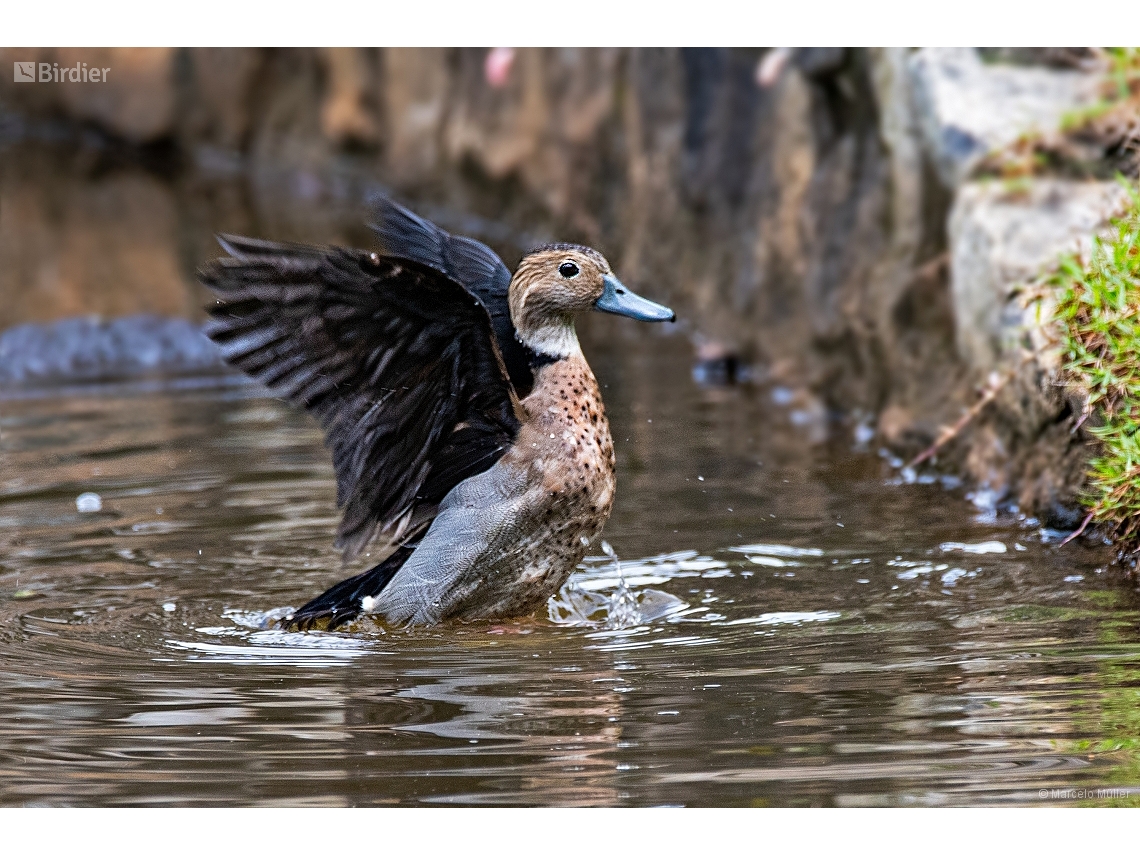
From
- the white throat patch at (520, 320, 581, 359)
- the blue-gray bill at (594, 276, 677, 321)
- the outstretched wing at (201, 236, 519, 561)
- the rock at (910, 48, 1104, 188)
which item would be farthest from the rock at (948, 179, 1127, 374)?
the outstretched wing at (201, 236, 519, 561)

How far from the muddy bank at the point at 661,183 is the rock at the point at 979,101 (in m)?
0.01

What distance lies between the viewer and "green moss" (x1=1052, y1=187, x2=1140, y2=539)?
4805 mm

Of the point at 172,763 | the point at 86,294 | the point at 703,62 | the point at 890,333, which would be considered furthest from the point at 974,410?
the point at 86,294

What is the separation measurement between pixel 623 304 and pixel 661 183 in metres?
6.27

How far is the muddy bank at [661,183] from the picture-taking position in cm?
671

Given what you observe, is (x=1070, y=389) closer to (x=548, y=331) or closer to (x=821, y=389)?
(x=548, y=331)

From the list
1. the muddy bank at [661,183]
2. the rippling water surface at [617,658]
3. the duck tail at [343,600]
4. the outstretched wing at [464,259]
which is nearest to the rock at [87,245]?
the muddy bank at [661,183]

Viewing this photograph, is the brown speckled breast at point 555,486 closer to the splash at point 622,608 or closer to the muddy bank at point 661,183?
the splash at point 622,608

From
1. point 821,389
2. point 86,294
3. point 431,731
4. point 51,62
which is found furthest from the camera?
point 51,62

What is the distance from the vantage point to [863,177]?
8.02 metres

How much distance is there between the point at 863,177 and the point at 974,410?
248 cm

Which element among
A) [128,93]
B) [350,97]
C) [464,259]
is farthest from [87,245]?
[464,259]

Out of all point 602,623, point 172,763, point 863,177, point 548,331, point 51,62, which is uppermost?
point 51,62

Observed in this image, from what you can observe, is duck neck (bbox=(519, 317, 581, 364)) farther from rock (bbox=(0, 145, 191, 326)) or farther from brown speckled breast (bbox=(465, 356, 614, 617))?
rock (bbox=(0, 145, 191, 326))
